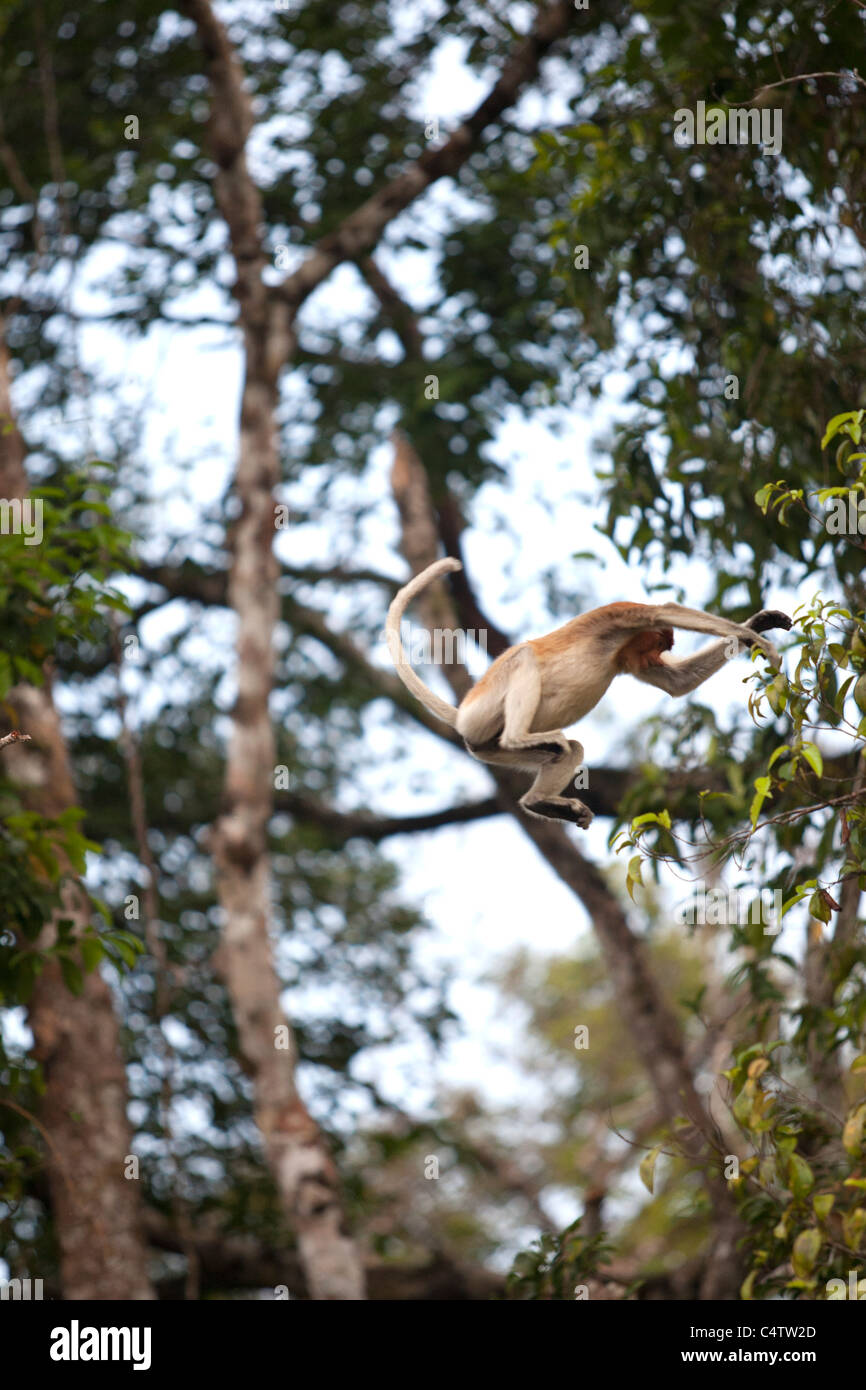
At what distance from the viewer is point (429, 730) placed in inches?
396

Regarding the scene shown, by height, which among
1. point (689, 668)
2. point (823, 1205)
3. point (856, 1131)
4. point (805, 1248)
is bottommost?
point (805, 1248)

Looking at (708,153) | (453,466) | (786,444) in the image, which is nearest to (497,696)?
(786,444)

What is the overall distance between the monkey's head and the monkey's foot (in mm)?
347

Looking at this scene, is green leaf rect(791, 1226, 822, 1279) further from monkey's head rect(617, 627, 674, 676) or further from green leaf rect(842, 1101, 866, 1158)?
monkey's head rect(617, 627, 674, 676)

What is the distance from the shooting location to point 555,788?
3.46m

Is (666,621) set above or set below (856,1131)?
above

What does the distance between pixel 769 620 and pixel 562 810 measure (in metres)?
0.64

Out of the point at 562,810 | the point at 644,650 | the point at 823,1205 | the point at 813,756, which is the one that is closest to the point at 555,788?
the point at 562,810

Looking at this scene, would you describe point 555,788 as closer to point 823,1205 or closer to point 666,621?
point 666,621

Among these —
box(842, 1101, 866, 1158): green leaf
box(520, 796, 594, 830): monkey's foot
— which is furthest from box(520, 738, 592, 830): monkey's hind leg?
box(842, 1101, 866, 1158): green leaf

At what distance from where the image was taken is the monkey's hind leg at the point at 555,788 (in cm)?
339
